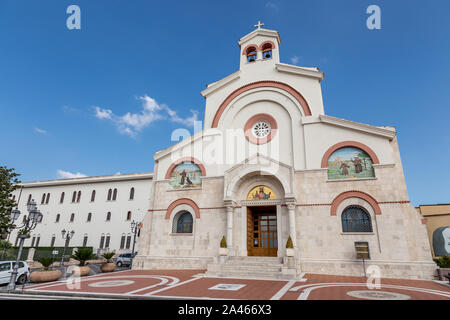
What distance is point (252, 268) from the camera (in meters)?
15.2

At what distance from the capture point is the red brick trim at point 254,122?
1984 cm

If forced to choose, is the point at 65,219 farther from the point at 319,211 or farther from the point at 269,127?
the point at 319,211

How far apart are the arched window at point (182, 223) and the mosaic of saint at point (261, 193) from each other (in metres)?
4.98

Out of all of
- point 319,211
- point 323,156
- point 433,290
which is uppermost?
point 323,156

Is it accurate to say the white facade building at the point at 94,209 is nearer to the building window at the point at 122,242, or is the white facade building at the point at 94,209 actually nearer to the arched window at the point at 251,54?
the building window at the point at 122,242

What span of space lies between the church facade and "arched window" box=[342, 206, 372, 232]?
A: 58mm

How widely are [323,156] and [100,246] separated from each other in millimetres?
30088

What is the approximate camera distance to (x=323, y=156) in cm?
1772

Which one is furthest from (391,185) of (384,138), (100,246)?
(100,246)

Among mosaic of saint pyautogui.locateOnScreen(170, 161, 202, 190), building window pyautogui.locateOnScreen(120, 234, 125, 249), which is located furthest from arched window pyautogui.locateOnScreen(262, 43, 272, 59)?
building window pyautogui.locateOnScreen(120, 234, 125, 249)

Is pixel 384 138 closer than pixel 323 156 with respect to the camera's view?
Yes

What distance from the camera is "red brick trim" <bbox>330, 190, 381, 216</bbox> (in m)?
15.6

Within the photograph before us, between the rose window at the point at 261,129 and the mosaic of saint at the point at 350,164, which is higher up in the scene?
the rose window at the point at 261,129

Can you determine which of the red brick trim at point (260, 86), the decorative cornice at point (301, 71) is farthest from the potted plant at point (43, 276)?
the decorative cornice at point (301, 71)
